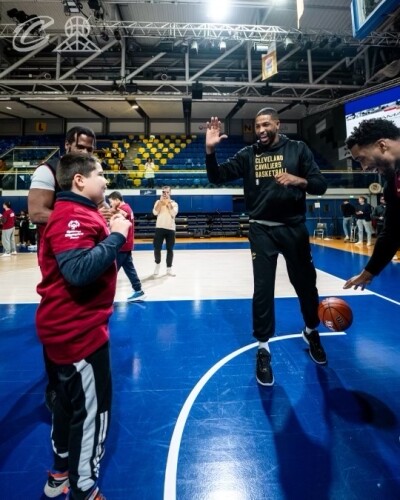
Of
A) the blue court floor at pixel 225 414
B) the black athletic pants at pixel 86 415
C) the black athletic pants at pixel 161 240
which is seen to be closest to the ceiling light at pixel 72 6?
the black athletic pants at pixel 161 240

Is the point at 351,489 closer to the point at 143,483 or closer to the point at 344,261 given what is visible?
the point at 143,483

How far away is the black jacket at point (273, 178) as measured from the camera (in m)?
2.56

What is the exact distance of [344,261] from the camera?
8.34m

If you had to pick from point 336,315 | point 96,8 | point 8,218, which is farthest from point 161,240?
point 96,8

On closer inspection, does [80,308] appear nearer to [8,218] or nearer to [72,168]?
[72,168]

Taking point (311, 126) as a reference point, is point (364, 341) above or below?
below

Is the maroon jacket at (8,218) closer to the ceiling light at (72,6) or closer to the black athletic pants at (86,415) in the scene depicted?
the ceiling light at (72,6)

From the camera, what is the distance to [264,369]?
245 cm

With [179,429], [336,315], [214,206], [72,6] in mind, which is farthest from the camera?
[214,206]

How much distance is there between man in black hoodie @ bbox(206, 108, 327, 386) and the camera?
254cm

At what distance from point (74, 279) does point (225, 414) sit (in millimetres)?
1462

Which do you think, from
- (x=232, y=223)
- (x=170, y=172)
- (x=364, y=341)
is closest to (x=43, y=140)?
(x=170, y=172)

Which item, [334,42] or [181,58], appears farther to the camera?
[181,58]

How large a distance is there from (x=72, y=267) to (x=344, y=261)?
332 inches
